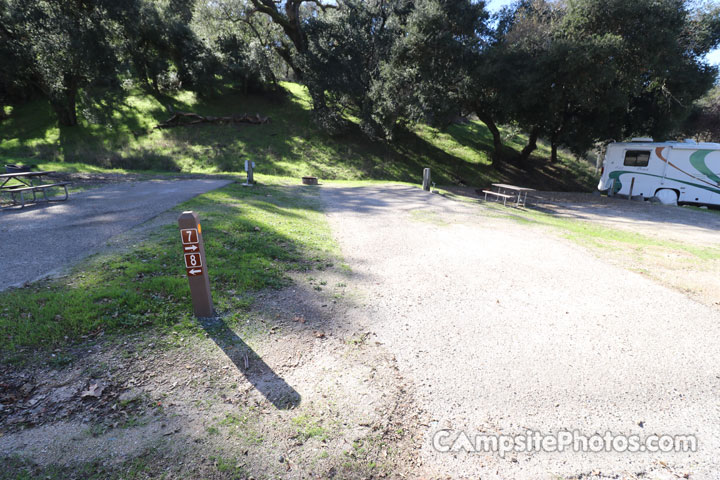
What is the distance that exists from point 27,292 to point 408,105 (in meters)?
18.0

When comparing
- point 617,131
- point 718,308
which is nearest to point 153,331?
point 718,308

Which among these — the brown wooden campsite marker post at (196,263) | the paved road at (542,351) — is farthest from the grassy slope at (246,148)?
the brown wooden campsite marker post at (196,263)

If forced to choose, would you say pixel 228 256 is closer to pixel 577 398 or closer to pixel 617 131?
pixel 577 398

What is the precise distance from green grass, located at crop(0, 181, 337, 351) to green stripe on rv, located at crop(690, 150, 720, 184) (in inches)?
701

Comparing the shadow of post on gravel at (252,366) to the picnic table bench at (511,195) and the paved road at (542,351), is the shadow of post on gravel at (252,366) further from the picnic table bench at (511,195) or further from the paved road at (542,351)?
the picnic table bench at (511,195)

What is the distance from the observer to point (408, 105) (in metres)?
18.9

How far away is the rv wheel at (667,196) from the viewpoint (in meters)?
16.5

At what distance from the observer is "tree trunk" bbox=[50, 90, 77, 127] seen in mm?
21844

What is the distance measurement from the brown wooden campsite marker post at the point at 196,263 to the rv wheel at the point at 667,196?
2053cm

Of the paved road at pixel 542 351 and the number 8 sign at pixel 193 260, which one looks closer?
the paved road at pixel 542 351

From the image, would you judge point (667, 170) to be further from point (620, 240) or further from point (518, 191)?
point (620, 240)

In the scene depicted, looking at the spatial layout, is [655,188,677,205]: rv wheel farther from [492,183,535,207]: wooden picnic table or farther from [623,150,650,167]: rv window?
[492,183,535,207]: wooden picnic table

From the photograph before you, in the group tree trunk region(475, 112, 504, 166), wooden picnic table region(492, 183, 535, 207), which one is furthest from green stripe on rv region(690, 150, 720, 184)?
tree trunk region(475, 112, 504, 166)

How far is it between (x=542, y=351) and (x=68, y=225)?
8.04 m
